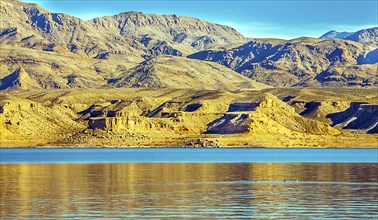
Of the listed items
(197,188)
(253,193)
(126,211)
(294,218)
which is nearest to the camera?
(294,218)

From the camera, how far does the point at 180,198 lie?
242 feet

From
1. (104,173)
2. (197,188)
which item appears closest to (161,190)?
(197,188)

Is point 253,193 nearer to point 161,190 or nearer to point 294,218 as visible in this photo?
point 161,190

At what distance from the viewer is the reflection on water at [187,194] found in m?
63.2

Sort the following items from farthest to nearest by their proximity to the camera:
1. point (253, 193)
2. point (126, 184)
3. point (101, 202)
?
point (126, 184) → point (253, 193) → point (101, 202)

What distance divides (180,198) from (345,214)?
15.9 meters

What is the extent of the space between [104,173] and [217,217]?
53368 millimetres

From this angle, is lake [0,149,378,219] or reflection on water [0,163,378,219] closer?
lake [0,149,378,219]

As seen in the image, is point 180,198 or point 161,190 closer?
point 180,198

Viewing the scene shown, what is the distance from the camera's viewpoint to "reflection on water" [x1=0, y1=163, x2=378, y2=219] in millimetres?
63250

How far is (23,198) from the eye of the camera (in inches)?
2881

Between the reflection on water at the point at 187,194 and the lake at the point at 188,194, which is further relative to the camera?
the reflection on water at the point at 187,194

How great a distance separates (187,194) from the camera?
7750cm

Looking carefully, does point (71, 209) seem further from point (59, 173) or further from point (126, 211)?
point (59, 173)
